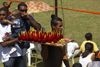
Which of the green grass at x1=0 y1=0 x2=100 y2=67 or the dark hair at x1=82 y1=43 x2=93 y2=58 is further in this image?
the green grass at x1=0 y1=0 x2=100 y2=67

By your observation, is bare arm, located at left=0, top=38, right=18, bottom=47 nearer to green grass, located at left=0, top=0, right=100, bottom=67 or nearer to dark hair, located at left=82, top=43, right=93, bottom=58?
dark hair, located at left=82, top=43, right=93, bottom=58

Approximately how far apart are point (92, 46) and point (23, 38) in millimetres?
2031

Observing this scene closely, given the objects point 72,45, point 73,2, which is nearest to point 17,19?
point 72,45

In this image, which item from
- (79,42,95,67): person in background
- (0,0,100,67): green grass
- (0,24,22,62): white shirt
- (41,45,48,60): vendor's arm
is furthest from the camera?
(0,0,100,67): green grass

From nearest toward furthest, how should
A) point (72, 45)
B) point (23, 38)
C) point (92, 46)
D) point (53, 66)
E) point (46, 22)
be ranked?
point (53, 66), point (23, 38), point (92, 46), point (72, 45), point (46, 22)

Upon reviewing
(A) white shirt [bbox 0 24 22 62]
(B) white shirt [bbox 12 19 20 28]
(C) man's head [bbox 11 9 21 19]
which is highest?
(C) man's head [bbox 11 9 21 19]

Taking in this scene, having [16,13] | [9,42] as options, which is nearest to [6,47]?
[9,42]

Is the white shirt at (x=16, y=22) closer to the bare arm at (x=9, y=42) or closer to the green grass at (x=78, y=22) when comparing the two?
the bare arm at (x=9, y=42)

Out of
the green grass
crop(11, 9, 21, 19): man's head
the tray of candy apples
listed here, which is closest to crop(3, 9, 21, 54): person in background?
crop(11, 9, 21, 19): man's head

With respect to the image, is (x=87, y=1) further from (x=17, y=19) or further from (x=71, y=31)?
(x=17, y=19)

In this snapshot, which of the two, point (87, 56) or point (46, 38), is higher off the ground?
point (46, 38)

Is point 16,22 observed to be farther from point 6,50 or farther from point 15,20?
point 6,50

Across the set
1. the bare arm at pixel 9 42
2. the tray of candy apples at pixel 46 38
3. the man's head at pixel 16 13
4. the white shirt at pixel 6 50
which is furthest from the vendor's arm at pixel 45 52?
the man's head at pixel 16 13

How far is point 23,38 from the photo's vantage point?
2.96 m
